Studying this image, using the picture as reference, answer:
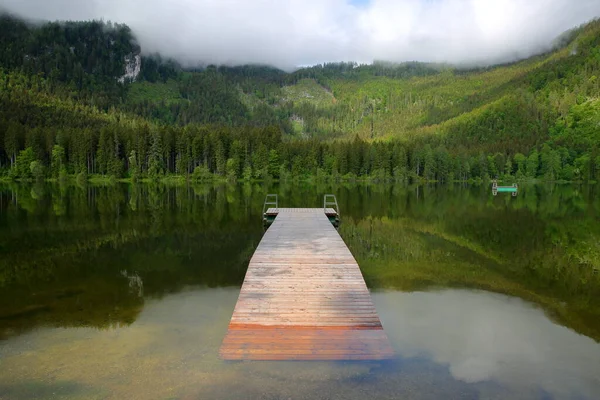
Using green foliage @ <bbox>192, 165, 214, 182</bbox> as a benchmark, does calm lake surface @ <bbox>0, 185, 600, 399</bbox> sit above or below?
below

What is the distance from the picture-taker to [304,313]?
42.0ft

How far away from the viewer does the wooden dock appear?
10.9 metres

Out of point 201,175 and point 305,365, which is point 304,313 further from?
point 201,175

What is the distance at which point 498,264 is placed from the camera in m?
23.2

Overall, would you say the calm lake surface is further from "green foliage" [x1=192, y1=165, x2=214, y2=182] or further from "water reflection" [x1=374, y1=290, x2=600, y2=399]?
"green foliage" [x1=192, y1=165, x2=214, y2=182]

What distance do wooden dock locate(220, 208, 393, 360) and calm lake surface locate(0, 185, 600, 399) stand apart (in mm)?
459

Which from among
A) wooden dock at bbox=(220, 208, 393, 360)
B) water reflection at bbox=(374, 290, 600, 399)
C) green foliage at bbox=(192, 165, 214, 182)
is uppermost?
green foliage at bbox=(192, 165, 214, 182)

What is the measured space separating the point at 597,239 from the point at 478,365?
25.1 meters

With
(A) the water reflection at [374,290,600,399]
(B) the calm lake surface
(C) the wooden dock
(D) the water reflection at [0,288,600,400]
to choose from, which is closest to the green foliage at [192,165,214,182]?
(B) the calm lake surface

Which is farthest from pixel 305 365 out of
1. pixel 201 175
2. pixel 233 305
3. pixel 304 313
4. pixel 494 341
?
pixel 201 175

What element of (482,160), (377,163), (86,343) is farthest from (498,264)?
(482,160)

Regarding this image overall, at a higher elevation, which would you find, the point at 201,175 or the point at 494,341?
the point at 201,175

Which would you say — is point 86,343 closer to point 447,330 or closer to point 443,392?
point 443,392

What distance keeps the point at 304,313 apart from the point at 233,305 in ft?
13.0
